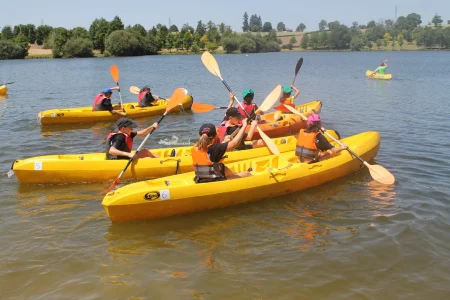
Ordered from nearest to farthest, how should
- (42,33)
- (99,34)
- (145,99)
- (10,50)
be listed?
(145,99), (10,50), (99,34), (42,33)

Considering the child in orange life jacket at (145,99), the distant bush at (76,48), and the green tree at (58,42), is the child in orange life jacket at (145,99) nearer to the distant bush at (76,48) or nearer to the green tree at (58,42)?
the distant bush at (76,48)

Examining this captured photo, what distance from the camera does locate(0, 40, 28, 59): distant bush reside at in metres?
61.6

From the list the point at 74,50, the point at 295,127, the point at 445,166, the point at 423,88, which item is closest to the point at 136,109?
the point at 295,127

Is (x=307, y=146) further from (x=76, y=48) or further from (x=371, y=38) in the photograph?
(x=371, y=38)

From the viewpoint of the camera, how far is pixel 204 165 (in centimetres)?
632

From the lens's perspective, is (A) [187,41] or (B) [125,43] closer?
(B) [125,43]

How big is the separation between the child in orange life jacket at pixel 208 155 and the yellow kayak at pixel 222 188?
13 centimetres

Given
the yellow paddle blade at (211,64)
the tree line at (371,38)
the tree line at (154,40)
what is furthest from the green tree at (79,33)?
the yellow paddle blade at (211,64)

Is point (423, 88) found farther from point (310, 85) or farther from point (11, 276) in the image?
point (11, 276)

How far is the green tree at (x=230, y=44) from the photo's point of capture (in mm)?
85188

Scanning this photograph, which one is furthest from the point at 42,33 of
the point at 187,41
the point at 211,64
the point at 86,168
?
the point at 86,168

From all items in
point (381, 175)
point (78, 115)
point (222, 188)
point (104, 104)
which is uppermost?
point (104, 104)

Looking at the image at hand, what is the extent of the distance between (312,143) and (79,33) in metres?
73.1

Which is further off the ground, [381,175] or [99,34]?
[99,34]
